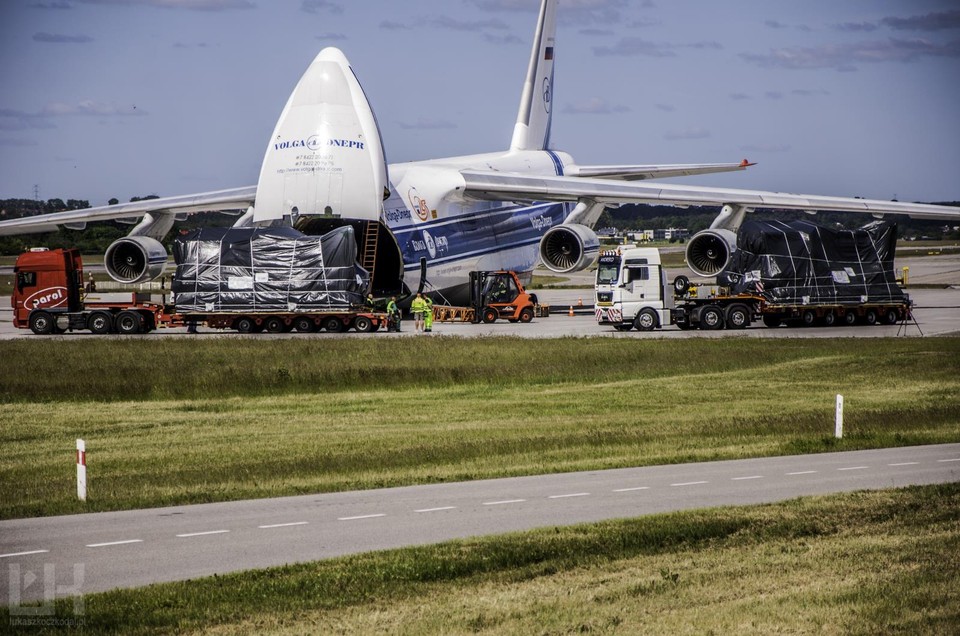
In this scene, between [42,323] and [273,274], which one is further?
[42,323]

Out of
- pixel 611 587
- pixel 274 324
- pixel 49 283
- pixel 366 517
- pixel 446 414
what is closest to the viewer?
pixel 611 587

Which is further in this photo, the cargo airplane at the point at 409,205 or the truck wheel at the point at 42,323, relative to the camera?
the truck wheel at the point at 42,323

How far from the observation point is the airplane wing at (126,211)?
44438 millimetres

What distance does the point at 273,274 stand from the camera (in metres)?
38.2

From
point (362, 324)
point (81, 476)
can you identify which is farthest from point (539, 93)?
point (81, 476)

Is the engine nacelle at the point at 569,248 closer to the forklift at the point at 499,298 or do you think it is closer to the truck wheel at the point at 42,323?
the forklift at the point at 499,298

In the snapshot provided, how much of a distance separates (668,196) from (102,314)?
20.0m

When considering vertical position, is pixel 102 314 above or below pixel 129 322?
above

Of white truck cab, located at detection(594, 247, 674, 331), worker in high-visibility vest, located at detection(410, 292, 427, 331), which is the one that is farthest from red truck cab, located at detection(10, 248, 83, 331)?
white truck cab, located at detection(594, 247, 674, 331)

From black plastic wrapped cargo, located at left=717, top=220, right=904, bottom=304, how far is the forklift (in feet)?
23.6

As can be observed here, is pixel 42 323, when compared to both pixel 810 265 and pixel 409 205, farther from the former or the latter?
pixel 810 265

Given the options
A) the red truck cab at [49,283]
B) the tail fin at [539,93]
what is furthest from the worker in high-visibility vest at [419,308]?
the tail fin at [539,93]

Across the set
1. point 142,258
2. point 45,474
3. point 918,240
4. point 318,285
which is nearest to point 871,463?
point 45,474

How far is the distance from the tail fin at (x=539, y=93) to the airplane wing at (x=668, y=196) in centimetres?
1107
